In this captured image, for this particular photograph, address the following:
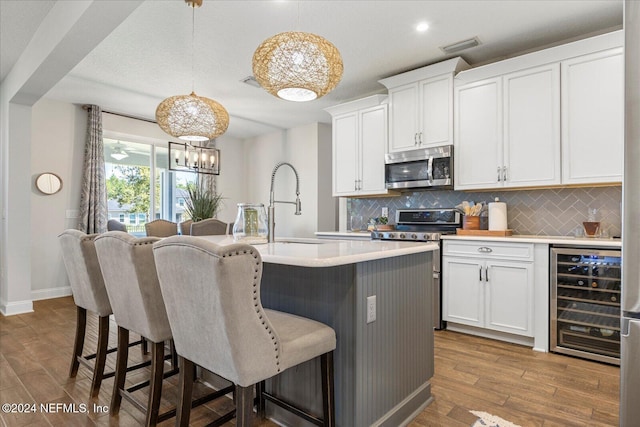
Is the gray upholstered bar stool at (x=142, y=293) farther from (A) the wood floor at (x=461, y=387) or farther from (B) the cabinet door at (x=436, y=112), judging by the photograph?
(B) the cabinet door at (x=436, y=112)

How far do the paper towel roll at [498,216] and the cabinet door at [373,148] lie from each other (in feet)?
3.96

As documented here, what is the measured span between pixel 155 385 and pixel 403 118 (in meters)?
3.43

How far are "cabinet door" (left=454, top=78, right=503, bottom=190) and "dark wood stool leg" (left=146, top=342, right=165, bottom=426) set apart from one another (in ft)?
10.00

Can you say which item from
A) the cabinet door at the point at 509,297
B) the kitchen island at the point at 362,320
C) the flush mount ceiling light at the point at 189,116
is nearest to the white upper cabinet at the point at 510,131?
the cabinet door at the point at 509,297

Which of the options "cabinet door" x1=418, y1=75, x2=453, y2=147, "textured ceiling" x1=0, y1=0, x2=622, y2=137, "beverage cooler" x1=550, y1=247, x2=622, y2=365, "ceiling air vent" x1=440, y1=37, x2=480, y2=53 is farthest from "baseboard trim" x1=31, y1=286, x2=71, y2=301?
"beverage cooler" x1=550, y1=247, x2=622, y2=365

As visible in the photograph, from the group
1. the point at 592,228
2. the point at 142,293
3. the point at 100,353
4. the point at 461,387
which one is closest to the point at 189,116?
the point at 142,293

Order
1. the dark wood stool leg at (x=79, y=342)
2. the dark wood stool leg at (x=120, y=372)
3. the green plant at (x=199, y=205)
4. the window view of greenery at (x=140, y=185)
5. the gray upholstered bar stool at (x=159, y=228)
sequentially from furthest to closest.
A: the green plant at (x=199, y=205), the window view of greenery at (x=140, y=185), the gray upholstered bar stool at (x=159, y=228), the dark wood stool leg at (x=79, y=342), the dark wood stool leg at (x=120, y=372)

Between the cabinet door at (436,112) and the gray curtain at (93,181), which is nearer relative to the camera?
the cabinet door at (436,112)

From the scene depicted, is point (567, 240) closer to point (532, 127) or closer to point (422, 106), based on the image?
point (532, 127)

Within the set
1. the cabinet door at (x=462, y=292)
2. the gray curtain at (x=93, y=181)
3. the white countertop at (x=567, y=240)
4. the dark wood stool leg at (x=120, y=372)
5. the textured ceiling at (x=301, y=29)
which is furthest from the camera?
the gray curtain at (x=93, y=181)

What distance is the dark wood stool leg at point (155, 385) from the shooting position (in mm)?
1755

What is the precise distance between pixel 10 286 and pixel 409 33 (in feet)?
16.4

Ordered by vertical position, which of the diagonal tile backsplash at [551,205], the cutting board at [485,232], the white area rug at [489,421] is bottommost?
the white area rug at [489,421]

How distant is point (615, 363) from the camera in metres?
2.62
